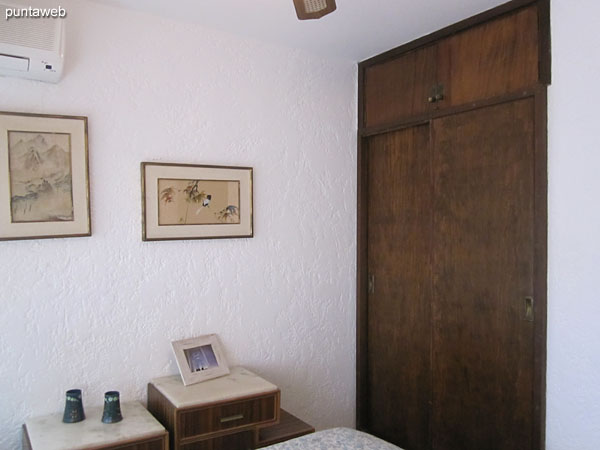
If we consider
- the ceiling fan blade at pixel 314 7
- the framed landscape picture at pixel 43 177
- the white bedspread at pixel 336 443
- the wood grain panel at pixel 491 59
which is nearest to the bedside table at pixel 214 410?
the white bedspread at pixel 336 443

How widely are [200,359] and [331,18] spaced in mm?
1788

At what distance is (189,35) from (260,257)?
122 centimetres

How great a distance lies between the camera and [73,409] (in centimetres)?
211

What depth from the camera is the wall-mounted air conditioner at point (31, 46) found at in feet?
6.40

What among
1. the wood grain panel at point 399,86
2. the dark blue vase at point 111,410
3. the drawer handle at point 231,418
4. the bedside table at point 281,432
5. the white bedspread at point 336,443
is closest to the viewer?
the white bedspread at point 336,443

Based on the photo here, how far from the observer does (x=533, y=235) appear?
7.14ft

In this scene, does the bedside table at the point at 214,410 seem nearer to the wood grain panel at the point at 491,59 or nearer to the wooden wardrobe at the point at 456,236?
the wooden wardrobe at the point at 456,236

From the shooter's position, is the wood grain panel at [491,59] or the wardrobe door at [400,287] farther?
the wardrobe door at [400,287]

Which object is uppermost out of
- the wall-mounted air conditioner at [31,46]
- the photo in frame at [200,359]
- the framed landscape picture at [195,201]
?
the wall-mounted air conditioner at [31,46]

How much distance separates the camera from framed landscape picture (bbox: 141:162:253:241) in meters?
2.46

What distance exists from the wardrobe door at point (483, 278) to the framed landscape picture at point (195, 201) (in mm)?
1031

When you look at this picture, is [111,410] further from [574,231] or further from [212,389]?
[574,231]

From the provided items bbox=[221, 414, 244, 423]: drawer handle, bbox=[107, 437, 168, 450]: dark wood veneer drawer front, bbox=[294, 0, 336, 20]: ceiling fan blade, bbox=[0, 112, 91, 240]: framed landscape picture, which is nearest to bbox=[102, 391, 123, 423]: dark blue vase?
bbox=[107, 437, 168, 450]: dark wood veneer drawer front

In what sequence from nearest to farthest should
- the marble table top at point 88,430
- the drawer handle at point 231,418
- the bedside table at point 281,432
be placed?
the marble table top at point 88,430, the drawer handle at point 231,418, the bedside table at point 281,432
